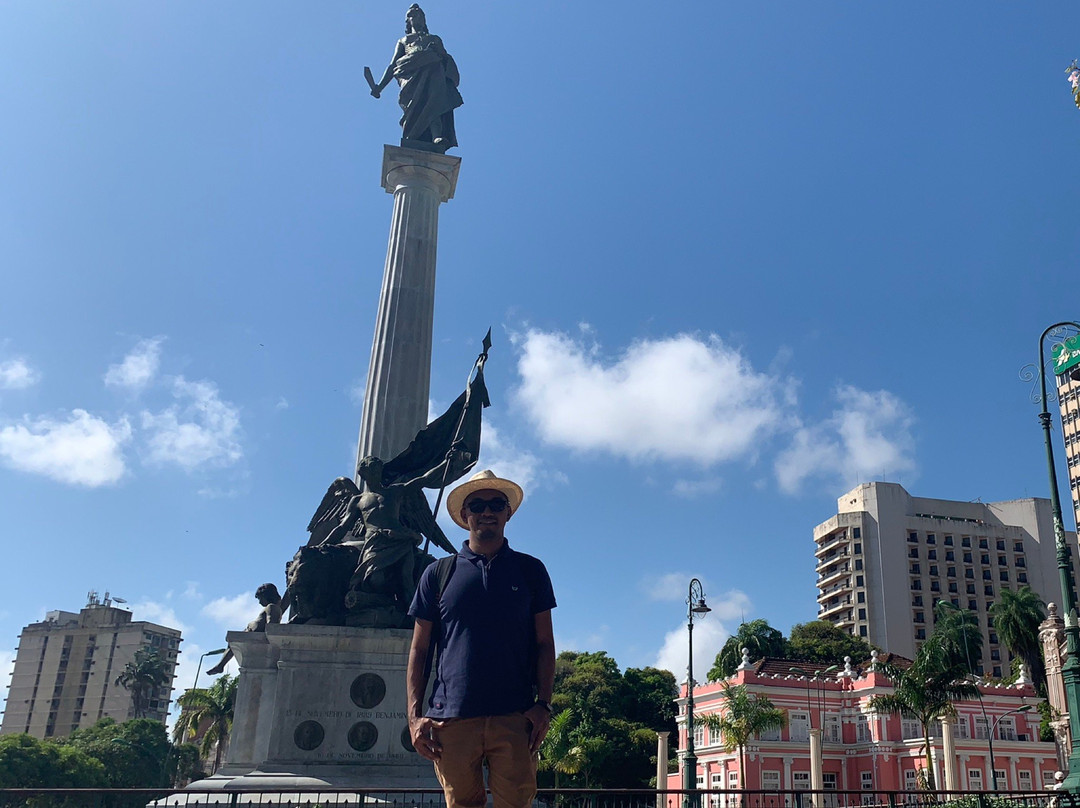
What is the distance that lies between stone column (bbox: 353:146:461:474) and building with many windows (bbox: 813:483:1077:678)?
82.1 meters

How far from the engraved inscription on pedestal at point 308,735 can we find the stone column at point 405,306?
620 cm

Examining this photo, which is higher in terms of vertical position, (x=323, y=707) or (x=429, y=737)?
(x=323, y=707)

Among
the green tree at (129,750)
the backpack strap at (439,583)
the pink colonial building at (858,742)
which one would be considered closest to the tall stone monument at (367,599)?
the backpack strap at (439,583)

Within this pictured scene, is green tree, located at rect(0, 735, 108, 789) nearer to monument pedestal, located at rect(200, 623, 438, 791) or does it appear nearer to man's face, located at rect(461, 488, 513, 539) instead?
monument pedestal, located at rect(200, 623, 438, 791)

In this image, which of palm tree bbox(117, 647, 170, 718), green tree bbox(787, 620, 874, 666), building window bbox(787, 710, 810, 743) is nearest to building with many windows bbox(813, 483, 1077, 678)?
green tree bbox(787, 620, 874, 666)

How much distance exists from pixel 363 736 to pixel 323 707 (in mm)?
796

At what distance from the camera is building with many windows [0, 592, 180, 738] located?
10362 cm

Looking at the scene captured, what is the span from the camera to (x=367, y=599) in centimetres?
1620

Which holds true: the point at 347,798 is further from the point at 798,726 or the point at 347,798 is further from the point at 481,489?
the point at 798,726

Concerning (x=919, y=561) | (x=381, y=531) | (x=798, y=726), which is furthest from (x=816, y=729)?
(x=919, y=561)

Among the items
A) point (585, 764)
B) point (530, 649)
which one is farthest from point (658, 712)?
point (530, 649)

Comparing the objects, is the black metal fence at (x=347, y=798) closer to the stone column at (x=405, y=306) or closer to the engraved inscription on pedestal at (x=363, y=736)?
the engraved inscription on pedestal at (x=363, y=736)

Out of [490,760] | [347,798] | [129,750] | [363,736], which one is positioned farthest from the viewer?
[129,750]

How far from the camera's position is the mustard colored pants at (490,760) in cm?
469
